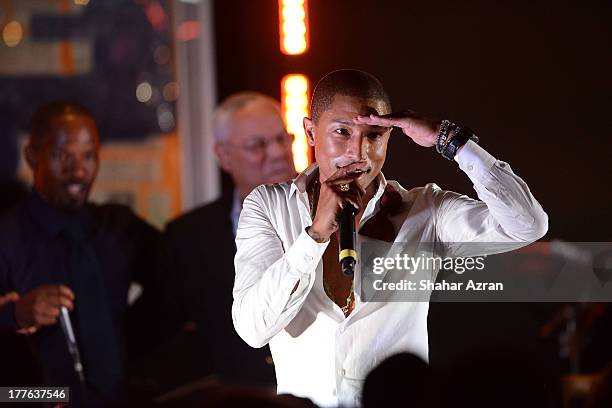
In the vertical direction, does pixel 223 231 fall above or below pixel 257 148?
below

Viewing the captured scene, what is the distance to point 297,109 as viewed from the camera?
4270 millimetres

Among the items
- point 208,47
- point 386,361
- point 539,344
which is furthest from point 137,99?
point 386,361

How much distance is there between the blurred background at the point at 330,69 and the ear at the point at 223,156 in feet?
1.04

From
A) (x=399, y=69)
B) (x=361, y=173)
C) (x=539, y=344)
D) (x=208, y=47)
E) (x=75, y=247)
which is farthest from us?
(x=208, y=47)

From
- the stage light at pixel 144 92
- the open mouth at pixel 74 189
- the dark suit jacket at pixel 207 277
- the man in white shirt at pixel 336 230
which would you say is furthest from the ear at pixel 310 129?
the stage light at pixel 144 92

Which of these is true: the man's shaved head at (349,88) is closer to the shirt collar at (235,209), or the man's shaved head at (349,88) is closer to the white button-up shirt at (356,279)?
the white button-up shirt at (356,279)

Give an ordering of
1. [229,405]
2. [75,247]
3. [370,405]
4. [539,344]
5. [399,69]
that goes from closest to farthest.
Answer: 1. [229,405]
2. [370,405]
3. [399,69]
4. [75,247]
5. [539,344]

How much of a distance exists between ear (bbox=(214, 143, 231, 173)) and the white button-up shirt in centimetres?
155

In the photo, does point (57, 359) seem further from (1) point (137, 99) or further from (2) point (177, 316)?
(1) point (137, 99)

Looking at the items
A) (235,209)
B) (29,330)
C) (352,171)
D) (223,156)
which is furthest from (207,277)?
(352,171)

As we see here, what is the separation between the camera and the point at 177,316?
4465 mm

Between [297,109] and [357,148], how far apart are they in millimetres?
1622

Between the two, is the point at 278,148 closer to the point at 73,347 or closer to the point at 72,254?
the point at 72,254

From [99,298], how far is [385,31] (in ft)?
5.36
